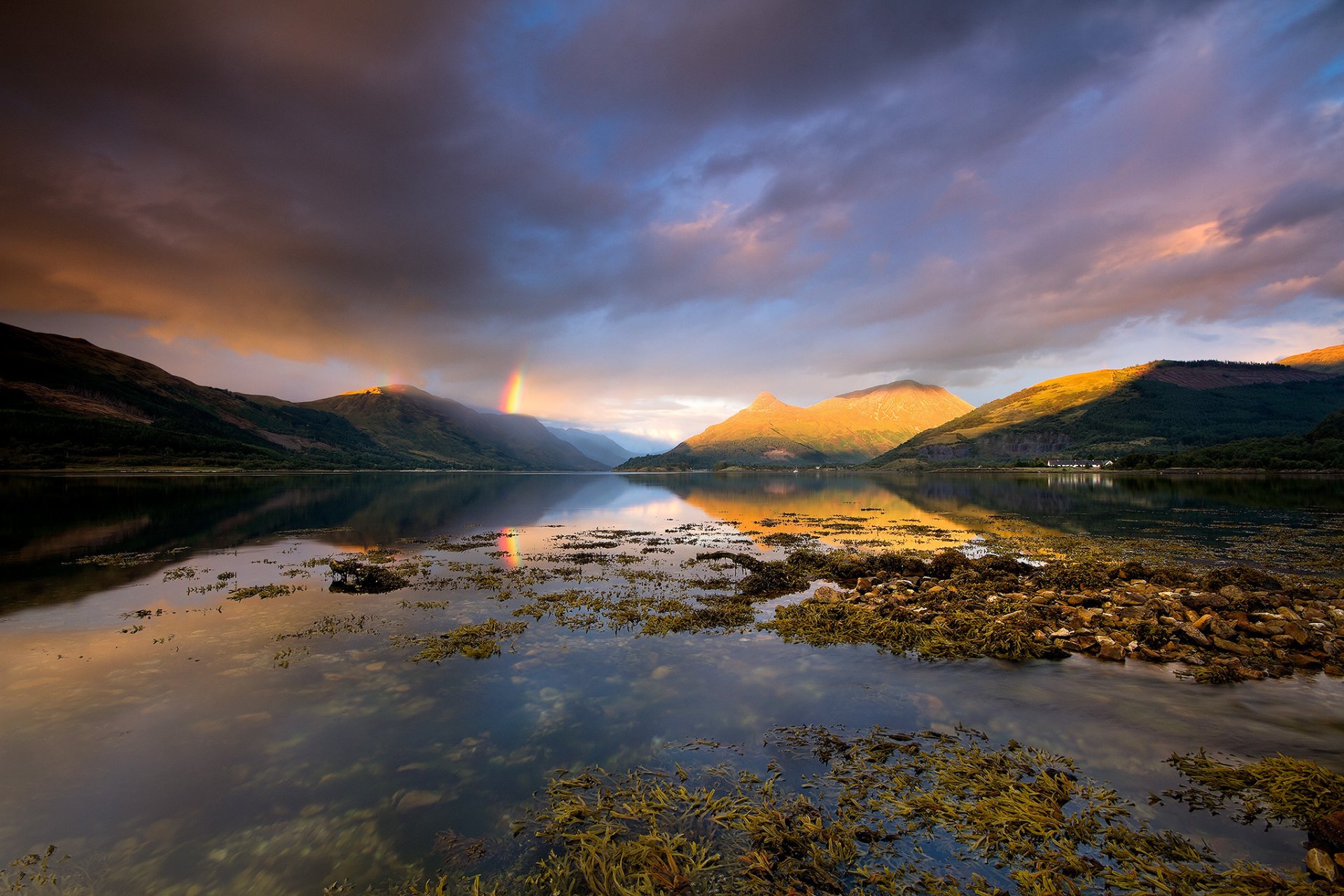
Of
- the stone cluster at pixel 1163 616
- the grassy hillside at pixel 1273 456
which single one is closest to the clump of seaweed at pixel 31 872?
the stone cluster at pixel 1163 616

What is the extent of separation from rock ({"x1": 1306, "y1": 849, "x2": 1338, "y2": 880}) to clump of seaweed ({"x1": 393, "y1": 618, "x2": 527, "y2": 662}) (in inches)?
702

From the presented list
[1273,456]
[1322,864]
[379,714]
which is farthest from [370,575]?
[1273,456]

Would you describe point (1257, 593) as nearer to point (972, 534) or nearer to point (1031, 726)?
point (1031, 726)

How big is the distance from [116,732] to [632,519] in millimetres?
52265

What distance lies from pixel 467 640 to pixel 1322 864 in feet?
64.0

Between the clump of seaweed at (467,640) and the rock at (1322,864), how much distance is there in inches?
702

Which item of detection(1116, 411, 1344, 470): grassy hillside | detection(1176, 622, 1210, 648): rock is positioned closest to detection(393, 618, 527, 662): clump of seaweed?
detection(1176, 622, 1210, 648): rock

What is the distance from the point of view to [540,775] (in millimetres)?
10148

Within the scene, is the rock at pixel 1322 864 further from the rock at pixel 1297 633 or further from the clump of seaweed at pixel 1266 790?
the rock at pixel 1297 633

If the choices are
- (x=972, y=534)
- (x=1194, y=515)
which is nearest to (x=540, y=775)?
(x=972, y=534)

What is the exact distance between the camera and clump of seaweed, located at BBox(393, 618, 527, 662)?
16.5 meters

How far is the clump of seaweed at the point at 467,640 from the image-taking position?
54.1 feet

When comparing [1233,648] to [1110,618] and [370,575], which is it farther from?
[370,575]

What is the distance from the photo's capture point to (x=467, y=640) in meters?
17.7
